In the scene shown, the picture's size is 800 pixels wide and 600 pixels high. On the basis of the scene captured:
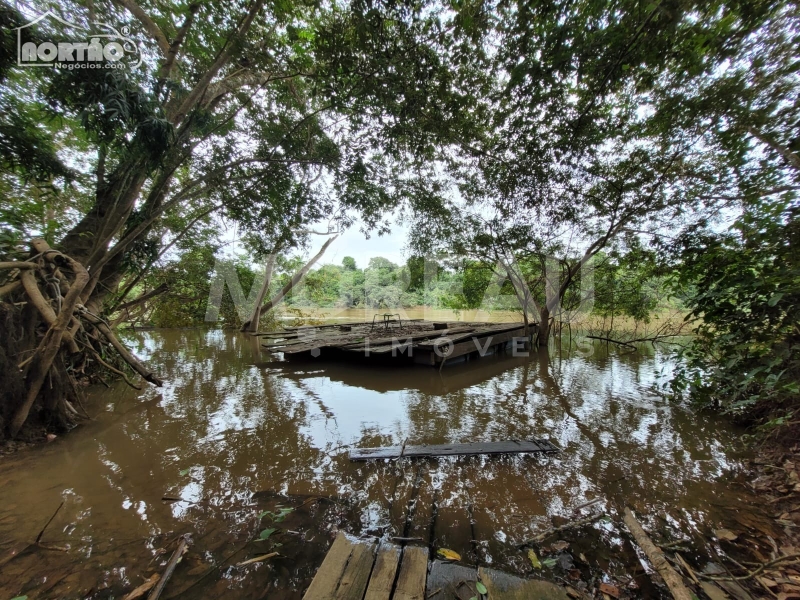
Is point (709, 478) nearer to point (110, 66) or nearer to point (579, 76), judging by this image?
point (579, 76)

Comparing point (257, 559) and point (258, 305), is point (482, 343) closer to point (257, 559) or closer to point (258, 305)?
point (257, 559)

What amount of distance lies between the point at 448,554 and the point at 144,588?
5.82 feet

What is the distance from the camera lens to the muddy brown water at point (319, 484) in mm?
1904

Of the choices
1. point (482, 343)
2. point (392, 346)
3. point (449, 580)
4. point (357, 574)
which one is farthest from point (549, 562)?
point (482, 343)

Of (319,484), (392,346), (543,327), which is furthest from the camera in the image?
(543,327)

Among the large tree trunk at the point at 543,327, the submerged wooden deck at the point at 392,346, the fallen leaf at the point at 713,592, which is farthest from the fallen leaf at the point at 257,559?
the large tree trunk at the point at 543,327

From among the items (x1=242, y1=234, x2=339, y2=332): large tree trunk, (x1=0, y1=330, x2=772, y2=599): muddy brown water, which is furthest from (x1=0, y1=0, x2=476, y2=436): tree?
(x1=242, y1=234, x2=339, y2=332): large tree trunk

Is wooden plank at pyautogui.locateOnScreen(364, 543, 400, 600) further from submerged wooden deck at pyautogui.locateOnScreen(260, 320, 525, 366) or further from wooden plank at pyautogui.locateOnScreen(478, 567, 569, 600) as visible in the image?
submerged wooden deck at pyautogui.locateOnScreen(260, 320, 525, 366)

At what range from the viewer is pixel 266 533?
7.01 feet

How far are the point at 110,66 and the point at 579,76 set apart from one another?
4.86 m

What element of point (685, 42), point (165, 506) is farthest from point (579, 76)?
point (165, 506)

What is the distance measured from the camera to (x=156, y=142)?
122 inches

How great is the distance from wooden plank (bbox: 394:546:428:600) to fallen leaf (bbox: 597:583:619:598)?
1.02m

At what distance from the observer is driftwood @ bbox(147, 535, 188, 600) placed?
63.7 inches
